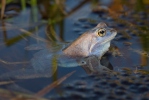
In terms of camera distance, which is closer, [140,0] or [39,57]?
[39,57]

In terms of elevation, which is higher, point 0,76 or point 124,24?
→ point 124,24

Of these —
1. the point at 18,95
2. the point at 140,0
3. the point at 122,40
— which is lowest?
the point at 18,95

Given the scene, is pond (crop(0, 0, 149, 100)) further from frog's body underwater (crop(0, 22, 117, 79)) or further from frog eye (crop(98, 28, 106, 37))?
frog eye (crop(98, 28, 106, 37))

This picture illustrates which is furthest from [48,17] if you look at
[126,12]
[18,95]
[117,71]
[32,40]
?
[18,95]

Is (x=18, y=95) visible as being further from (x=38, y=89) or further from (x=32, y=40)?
(x=32, y=40)

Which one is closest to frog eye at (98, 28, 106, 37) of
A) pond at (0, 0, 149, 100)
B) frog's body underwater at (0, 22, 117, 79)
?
frog's body underwater at (0, 22, 117, 79)

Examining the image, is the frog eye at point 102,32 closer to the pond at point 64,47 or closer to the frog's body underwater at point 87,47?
the frog's body underwater at point 87,47
